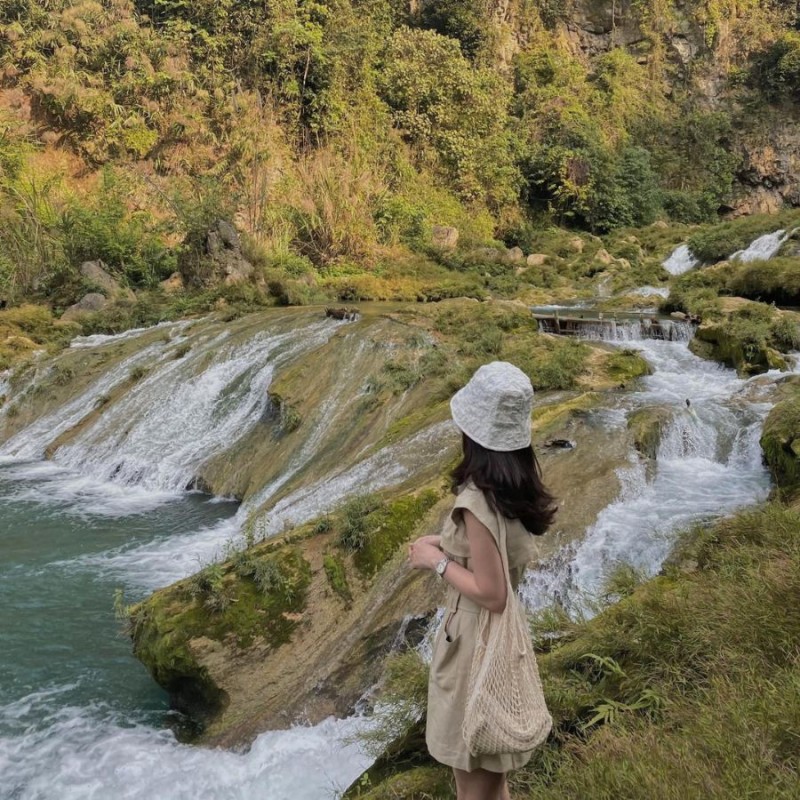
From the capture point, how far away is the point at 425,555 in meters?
2.16

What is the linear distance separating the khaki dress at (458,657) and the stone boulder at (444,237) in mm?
22611

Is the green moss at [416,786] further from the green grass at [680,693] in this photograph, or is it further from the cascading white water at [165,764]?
the cascading white water at [165,764]

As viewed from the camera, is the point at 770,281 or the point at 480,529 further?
the point at 770,281

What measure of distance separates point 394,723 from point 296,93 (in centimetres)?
2596

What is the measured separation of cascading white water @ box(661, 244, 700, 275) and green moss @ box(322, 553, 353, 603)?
64.4ft

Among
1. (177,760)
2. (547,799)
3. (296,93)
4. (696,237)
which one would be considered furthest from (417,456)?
(296,93)

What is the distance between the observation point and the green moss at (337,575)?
5152 millimetres

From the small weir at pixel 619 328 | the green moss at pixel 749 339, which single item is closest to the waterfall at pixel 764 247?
the small weir at pixel 619 328

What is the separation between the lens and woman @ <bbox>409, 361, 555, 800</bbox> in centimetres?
198

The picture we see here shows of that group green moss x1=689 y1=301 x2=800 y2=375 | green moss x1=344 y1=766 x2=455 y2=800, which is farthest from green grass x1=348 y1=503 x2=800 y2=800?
green moss x1=689 y1=301 x2=800 y2=375

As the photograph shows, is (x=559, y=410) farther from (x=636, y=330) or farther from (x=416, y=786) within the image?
(x=636, y=330)

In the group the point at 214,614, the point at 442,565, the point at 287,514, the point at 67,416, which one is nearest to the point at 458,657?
the point at 442,565

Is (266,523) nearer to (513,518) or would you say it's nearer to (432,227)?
(513,518)

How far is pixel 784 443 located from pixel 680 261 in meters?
18.4
